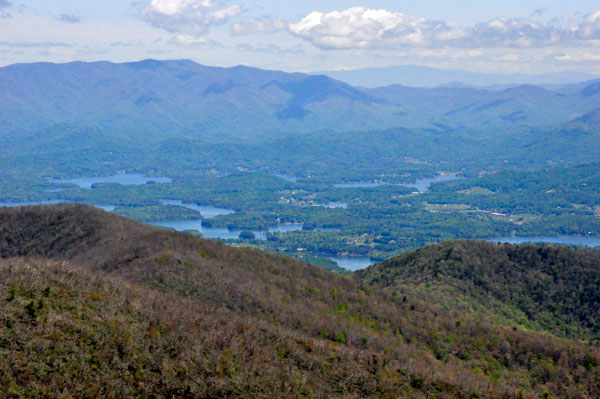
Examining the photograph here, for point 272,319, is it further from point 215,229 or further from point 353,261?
point 215,229

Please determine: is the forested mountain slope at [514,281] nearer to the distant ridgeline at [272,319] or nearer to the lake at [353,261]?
the distant ridgeline at [272,319]

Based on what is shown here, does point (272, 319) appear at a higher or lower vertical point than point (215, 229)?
higher

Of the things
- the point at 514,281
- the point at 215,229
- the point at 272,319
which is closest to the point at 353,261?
Answer: the point at 215,229

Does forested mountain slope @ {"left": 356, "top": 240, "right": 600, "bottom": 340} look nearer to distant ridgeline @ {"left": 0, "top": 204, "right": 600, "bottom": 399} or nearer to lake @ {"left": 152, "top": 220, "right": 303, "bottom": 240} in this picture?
distant ridgeline @ {"left": 0, "top": 204, "right": 600, "bottom": 399}

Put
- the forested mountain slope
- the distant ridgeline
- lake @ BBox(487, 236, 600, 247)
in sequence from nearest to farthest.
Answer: the distant ridgeline
the forested mountain slope
lake @ BBox(487, 236, 600, 247)


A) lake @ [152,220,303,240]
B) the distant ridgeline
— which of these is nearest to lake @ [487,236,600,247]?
lake @ [152,220,303,240]

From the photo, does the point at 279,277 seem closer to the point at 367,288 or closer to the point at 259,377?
the point at 367,288
